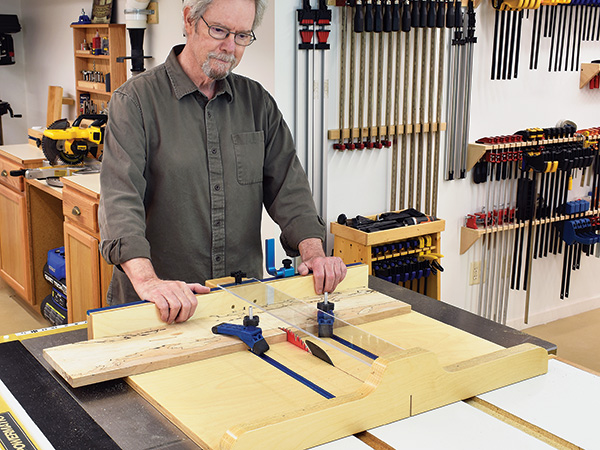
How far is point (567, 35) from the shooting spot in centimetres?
446

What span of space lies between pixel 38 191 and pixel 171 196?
2.47 metres

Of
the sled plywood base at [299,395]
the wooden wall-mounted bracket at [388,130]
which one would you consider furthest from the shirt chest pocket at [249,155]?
the wooden wall-mounted bracket at [388,130]

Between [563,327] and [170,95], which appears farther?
[563,327]

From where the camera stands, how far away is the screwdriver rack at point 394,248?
3.46 metres

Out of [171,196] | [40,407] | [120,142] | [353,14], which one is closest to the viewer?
[40,407]

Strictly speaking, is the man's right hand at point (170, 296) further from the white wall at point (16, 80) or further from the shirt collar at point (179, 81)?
the white wall at point (16, 80)

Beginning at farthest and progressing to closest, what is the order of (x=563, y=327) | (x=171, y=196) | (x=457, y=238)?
(x=563, y=327) → (x=457, y=238) → (x=171, y=196)

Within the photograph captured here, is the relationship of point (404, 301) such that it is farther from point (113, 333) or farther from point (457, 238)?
point (457, 238)

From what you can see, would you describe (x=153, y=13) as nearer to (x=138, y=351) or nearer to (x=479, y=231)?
(x=479, y=231)

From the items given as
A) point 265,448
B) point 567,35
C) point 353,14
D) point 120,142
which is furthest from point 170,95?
point 567,35

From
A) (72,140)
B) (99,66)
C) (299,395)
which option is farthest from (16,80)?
(299,395)

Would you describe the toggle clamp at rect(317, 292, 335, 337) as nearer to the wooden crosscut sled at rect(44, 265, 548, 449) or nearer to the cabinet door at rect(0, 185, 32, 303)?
the wooden crosscut sled at rect(44, 265, 548, 449)

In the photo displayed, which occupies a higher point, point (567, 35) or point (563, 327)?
point (567, 35)

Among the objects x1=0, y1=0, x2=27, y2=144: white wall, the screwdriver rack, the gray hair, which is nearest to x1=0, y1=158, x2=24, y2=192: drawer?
the screwdriver rack
